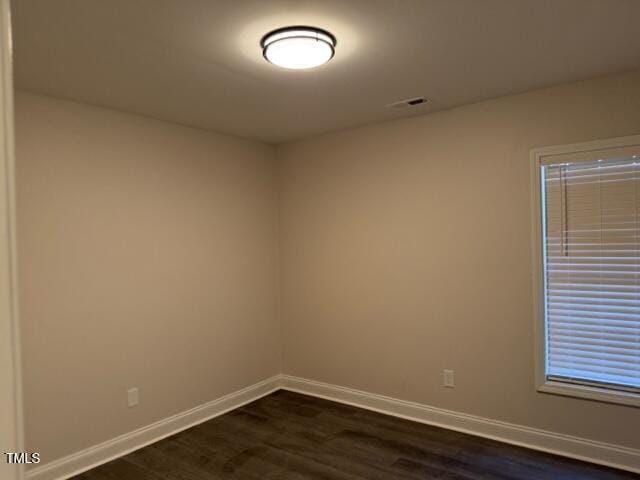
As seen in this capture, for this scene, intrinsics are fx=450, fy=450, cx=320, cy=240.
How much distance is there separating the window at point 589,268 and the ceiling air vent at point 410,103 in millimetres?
840

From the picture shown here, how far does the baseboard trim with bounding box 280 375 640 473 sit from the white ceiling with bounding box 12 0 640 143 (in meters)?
2.34

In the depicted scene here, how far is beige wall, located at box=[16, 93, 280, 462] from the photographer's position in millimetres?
2826

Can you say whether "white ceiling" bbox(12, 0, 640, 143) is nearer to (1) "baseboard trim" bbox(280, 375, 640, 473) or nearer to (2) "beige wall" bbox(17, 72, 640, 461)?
(2) "beige wall" bbox(17, 72, 640, 461)

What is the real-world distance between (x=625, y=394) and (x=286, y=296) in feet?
9.33

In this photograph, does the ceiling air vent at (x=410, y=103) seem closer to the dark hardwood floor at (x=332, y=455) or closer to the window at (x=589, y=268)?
the window at (x=589, y=268)

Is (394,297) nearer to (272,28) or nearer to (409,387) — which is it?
(409,387)

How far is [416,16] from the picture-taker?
6.52 feet

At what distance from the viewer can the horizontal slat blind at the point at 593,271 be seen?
279 cm

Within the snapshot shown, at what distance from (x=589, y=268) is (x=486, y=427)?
1.35 metres

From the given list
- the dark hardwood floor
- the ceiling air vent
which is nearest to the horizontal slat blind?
the dark hardwood floor

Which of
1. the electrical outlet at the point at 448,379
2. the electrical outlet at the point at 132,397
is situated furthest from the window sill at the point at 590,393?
the electrical outlet at the point at 132,397

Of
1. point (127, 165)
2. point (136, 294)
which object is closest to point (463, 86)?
point (127, 165)

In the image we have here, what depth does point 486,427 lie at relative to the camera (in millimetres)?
3293

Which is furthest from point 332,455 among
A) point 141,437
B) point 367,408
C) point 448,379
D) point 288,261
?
point 288,261
